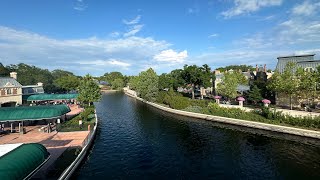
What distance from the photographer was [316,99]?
5912 centimetres

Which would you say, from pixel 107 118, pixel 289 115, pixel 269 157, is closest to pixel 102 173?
pixel 269 157

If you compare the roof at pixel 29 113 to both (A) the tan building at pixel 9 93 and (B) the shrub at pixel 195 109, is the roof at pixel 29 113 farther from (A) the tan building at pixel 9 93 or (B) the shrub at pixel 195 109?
(B) the shrub at pixel 195 109

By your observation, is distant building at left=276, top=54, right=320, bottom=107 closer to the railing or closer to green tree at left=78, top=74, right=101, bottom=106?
the railing

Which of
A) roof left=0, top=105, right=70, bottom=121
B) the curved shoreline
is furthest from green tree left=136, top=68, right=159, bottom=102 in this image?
roof left=0, top=105, right=70, bottom=121

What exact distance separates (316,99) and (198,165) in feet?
151

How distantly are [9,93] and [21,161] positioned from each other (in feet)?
192

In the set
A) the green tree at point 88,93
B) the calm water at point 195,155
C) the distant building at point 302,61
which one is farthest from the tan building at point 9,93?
the distant building at point 302,61

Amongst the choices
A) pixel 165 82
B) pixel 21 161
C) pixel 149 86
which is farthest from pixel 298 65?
pixel 21 161

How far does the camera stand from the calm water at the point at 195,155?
28.2 m

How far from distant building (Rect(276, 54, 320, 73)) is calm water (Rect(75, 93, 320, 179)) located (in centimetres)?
3108

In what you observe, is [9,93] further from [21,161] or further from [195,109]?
[21,161]

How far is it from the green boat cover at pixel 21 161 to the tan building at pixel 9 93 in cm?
Result: 5212

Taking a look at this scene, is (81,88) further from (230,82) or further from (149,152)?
(230,82)

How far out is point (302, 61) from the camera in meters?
64.0
